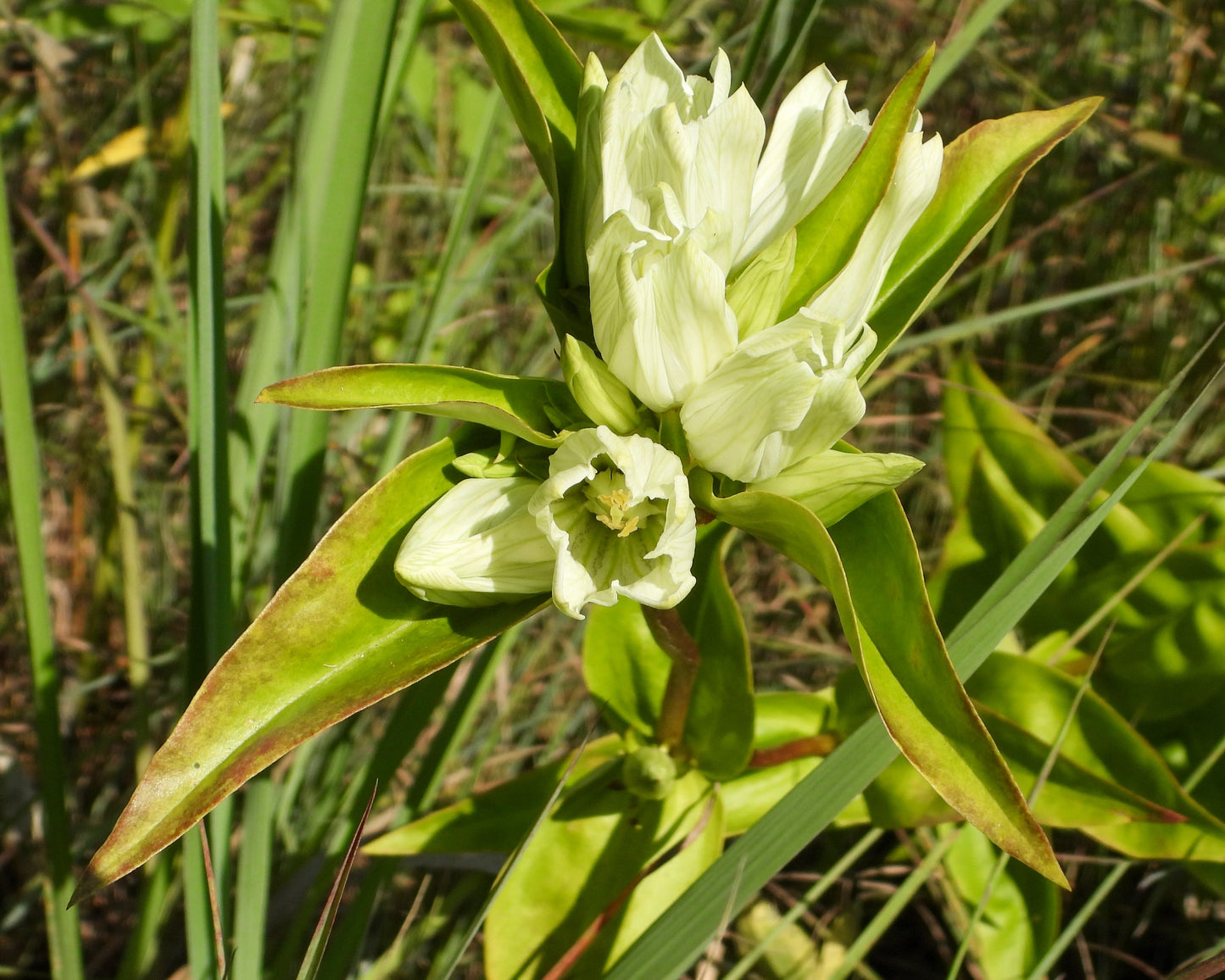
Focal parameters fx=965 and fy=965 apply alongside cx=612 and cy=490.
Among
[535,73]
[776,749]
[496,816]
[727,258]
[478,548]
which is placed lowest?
[496,816]

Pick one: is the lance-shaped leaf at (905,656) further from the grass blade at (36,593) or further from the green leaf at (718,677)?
the grass blade at (36,593)

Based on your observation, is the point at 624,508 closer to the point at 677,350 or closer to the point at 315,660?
the point at 677,350

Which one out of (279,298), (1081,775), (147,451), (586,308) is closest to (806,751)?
(1081,775)

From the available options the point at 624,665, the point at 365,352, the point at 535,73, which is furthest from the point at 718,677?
the point at 365,352

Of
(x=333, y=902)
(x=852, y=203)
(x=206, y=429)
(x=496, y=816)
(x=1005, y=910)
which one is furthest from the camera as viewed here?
(x=1005, y=910)

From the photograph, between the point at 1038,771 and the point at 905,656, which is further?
the point at 1038,771

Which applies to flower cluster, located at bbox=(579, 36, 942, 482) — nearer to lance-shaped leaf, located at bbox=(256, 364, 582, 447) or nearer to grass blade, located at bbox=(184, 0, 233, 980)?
lance-shaped leaf, located at bbox=(256, 364, 582, 447)
